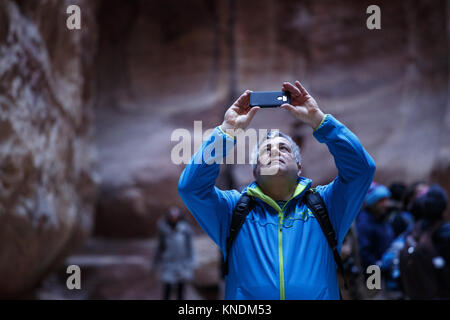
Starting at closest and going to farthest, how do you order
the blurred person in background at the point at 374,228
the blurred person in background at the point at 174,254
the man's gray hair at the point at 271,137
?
1. the man's gray hair at the point at 271,137
2. the blurred person in background at the point at 374,228
3. the blurred person in background at the point at 174,254

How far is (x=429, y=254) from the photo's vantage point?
2.58m

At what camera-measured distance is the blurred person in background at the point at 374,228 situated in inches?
132

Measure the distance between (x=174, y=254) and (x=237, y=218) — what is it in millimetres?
3809

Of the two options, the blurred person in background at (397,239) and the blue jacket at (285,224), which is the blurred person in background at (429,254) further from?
the blue jacket at (285,224)

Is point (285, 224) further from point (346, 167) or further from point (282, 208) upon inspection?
point (346, 167)

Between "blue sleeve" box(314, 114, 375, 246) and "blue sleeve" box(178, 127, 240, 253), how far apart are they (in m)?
0.37

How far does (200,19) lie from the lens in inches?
429

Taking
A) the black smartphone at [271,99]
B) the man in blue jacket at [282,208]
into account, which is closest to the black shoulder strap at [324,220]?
the man in blue jacket at [282,208]

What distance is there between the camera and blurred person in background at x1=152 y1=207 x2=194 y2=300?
5.29 meters

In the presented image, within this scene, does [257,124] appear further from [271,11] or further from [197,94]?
[271,11]

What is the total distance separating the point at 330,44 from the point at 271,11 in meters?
1.65

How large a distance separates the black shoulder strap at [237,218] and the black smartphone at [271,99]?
→ 381 mm

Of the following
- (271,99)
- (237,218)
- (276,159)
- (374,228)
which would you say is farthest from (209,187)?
(374,228)

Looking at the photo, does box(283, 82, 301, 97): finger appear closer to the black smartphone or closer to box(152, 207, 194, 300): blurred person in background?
the black smartphone
